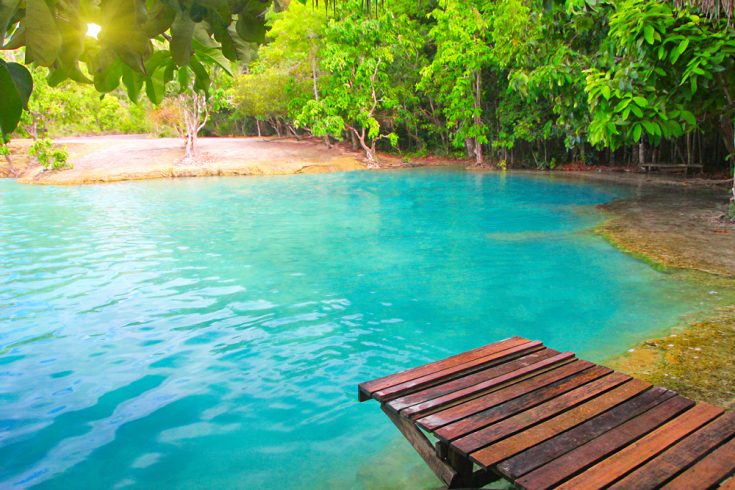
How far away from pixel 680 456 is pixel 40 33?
8.89ft

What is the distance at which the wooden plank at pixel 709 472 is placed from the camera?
6.88 feet

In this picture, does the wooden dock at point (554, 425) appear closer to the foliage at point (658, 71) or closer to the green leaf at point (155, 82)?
the green leaf at point (155, 82)

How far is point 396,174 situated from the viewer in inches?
835

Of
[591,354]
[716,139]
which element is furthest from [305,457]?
[716,139]

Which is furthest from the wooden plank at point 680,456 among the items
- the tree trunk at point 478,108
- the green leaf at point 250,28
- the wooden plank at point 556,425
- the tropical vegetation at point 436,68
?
the tree trunk at point 478,108

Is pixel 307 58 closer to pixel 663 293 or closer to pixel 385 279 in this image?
pixel 385 279

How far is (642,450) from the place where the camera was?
7.67 ft

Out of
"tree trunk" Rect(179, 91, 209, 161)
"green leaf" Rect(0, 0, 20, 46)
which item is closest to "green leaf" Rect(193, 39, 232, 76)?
"green leaf" Rect(0, 0, 20, 46)

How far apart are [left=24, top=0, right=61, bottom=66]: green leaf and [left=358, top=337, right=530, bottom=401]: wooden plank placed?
2202 millimetres

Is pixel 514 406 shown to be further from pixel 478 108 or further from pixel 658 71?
pixel 478 108

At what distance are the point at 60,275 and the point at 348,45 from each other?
16632 mm

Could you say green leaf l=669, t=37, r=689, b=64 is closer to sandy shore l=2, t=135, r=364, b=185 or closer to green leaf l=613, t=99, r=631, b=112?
green leaf l=613, t=99, r=631, b=112

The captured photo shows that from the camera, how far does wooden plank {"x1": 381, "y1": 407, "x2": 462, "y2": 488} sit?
8.96ft

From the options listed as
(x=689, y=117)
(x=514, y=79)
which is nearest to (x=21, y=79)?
(x=689, y=117)
